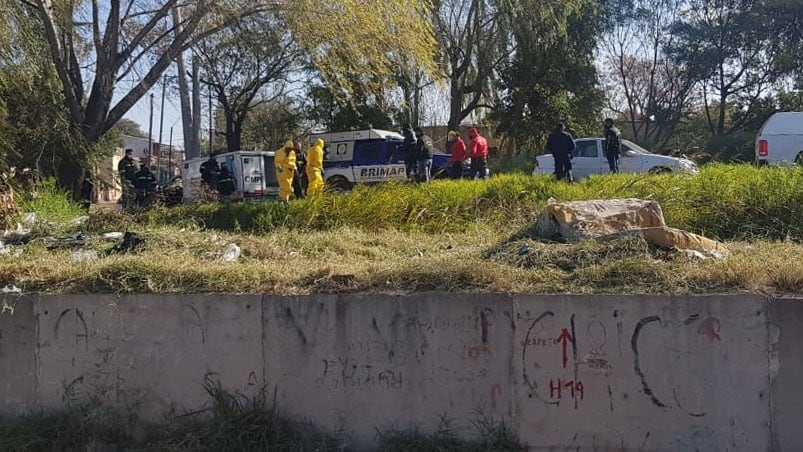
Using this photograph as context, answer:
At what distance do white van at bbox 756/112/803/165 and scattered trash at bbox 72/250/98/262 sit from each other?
13966mm

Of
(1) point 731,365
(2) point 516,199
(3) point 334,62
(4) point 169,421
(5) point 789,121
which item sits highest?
(3) point 334,62

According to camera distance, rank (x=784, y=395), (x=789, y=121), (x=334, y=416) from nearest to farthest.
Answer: (x=784, y=395)
(x=334, y=416)
(x=789, y=121)

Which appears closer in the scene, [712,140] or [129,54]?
[129,54]

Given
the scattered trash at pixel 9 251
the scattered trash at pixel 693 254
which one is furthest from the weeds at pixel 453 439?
the scattered trash at pixel 9 251

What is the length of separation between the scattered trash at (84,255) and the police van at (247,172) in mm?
14058

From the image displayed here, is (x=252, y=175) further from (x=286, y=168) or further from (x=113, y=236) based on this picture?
(x=113, y=236)

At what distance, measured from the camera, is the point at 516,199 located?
1017 centimetres

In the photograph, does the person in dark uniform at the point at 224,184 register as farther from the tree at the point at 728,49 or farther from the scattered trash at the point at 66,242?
the tree at the point at 728,49

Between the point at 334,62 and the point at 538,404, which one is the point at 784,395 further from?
the point at 334,62

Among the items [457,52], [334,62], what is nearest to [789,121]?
[334,62]

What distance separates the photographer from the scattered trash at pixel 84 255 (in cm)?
657

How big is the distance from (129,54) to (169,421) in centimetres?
1106

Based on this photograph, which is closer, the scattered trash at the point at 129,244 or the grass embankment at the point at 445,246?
the grass embankment at the point at 445,246

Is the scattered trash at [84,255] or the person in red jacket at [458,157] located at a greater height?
the person in red jacket at [458,157]
